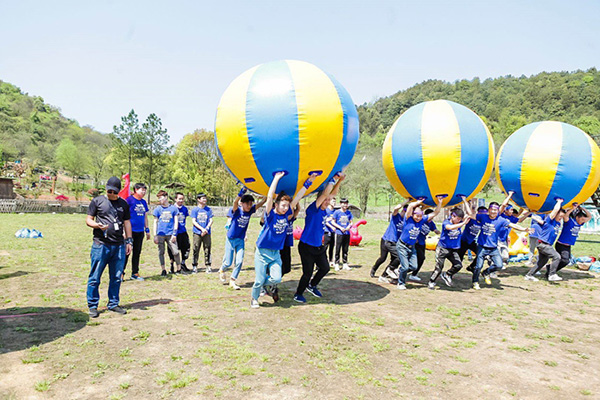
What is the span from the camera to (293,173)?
533cm

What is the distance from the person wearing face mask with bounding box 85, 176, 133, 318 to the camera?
5.40 m

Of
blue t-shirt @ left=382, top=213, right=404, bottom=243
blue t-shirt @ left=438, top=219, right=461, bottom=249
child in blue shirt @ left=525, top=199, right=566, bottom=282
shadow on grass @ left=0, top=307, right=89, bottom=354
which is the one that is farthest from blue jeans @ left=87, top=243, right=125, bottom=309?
child in blue shirt @ left=525, top=199, right=566, bottom=282

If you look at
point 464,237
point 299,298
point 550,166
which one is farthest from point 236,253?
point 550,166

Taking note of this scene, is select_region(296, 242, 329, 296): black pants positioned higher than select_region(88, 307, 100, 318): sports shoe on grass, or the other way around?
select_region(296, 242, 329, 296): black pants

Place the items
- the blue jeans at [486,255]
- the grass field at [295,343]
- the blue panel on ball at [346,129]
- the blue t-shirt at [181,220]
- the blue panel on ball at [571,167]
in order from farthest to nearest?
1. the blue t-shirt at [181,220]
2. the blue jeans at [486,255]
3. the blue panel on ball at [571,167]
4. the blue panel on ball at [346,129]
5. the grass field at [295,343]

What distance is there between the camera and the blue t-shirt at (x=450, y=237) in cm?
775

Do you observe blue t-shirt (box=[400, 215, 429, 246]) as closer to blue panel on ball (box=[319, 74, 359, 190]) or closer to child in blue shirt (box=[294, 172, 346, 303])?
child in blue shirt (box=[294, 172, 346, 303])

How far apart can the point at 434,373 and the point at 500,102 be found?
11273 cm

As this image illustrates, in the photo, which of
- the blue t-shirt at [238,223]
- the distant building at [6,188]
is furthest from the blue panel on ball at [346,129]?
the distant building at [6,188]

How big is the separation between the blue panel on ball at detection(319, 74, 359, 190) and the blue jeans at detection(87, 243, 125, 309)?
3.43 m

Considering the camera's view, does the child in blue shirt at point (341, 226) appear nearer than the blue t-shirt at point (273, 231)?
No

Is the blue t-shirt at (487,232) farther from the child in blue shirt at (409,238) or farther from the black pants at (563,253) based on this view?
the black pants at (563,253)

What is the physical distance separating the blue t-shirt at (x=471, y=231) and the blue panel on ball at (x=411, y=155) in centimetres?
216

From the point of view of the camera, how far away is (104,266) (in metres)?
5.56
